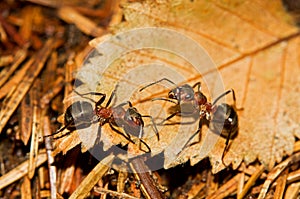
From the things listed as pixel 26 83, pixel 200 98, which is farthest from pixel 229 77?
pixel 26 83

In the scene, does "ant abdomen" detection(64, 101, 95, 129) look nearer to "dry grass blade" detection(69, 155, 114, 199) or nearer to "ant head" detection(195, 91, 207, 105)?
"dry grass blade" detection(69, 155, 114, 199)

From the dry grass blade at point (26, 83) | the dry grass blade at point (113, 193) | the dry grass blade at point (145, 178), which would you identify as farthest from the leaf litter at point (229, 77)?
the dry grass blade at point (26, 83)

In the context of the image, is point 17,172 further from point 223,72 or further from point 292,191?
point 292,191

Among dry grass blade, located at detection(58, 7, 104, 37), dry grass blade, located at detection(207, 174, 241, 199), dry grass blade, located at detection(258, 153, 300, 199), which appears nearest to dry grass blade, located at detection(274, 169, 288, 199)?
dry grass blade, located at detection(258, 153, 300, 199)

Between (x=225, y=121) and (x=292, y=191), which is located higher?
(x=225, y=121)

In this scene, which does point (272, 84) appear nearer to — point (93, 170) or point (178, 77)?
point (178, 77)
